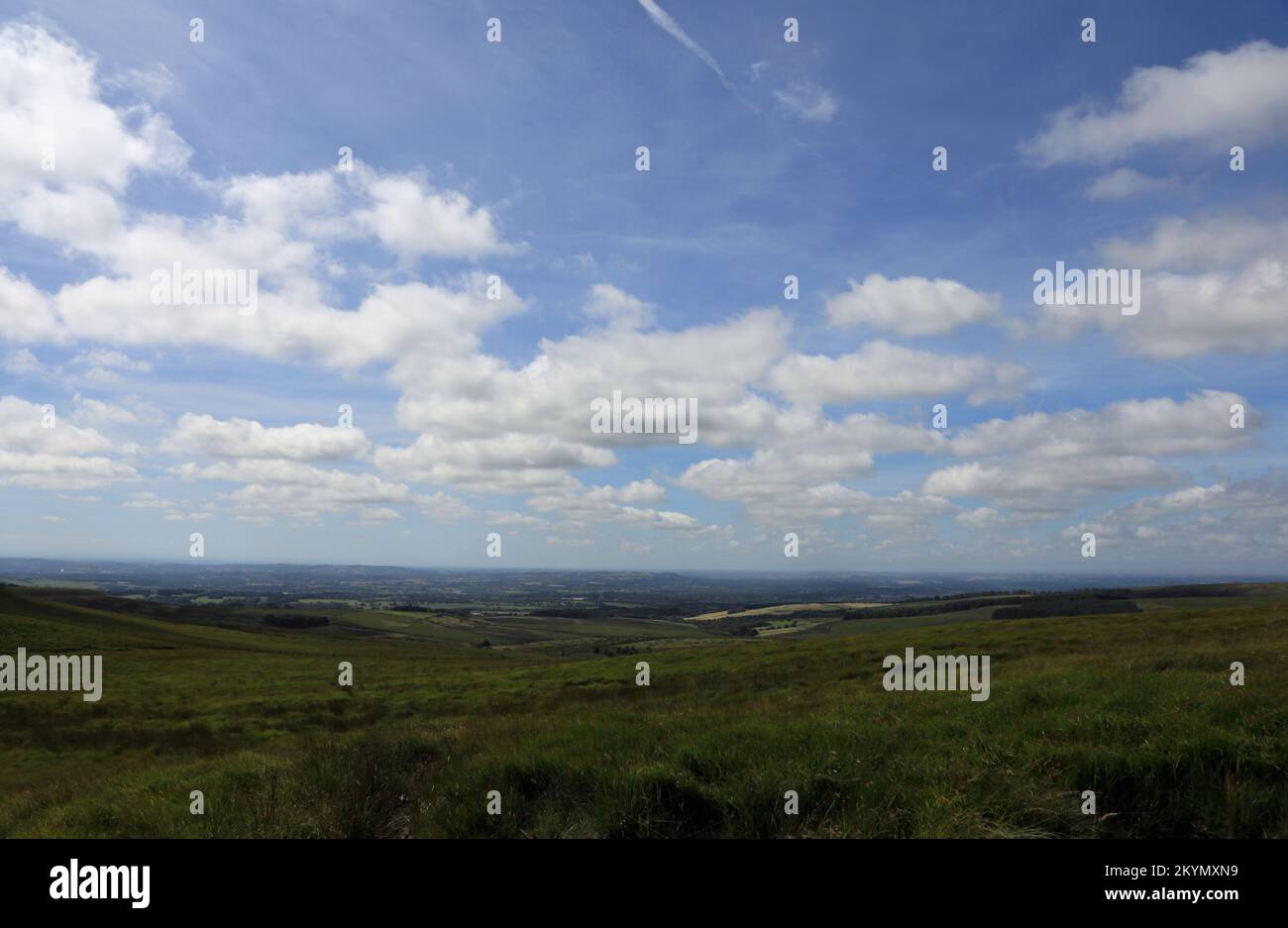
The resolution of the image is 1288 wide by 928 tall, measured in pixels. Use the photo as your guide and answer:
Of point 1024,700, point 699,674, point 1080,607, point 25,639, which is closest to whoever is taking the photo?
point 1024,700

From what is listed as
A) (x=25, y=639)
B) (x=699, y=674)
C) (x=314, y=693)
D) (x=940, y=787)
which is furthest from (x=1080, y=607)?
(x=25, y=639)

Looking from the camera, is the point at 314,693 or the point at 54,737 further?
the point at 314,693

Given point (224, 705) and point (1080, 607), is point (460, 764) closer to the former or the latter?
point (224, 705)

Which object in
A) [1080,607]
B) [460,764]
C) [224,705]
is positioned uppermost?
[460,764]
